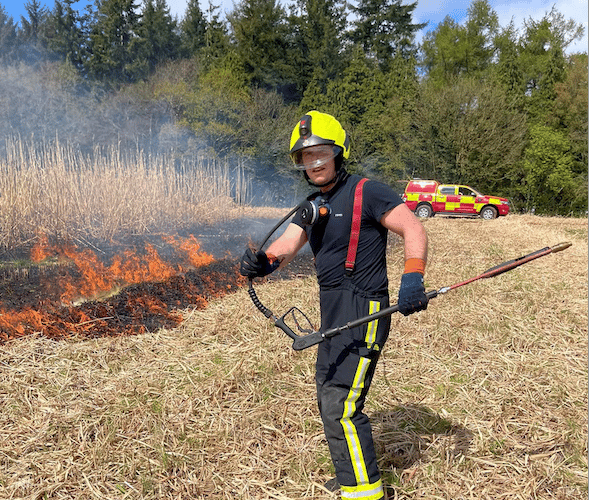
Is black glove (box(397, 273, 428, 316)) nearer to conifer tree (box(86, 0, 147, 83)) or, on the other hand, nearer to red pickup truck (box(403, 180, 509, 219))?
red pickup truck (box(403, 180, 509, 219))

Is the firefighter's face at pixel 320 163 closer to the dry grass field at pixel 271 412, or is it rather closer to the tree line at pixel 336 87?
the dry grass field at pixel 271 412

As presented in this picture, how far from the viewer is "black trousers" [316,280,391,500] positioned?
2365mm

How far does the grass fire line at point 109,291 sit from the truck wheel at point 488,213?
13771 millimetres

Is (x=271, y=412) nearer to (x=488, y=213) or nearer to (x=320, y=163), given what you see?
(x=320, y=163)

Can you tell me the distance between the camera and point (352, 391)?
239cm

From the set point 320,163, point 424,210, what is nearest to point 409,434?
point 320,163

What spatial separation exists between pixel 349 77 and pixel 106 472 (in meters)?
28.8

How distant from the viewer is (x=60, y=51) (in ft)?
111

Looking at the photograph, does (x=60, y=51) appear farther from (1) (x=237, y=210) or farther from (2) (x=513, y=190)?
(2) (x=513, y=190)

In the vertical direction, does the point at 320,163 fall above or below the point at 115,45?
below

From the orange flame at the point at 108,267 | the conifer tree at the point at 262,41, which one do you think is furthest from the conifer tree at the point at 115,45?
the orange flame at the point at 108,267

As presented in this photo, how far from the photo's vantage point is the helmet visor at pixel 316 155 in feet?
8.17

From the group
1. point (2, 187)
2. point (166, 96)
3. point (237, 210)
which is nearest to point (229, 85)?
point (166, 96)

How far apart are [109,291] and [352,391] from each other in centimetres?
509
